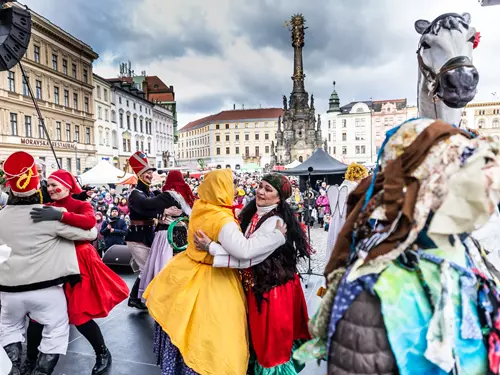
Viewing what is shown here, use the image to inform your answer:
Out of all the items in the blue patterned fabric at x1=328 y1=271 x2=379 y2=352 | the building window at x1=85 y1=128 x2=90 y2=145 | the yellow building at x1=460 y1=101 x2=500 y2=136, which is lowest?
the blue patterned fabric at x1=328 y1=271 x2=379 y2=352

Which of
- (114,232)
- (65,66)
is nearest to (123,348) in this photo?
(114,232)

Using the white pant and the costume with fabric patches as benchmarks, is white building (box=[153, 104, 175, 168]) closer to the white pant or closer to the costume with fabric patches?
the white pant

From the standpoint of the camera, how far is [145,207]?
4.42 m

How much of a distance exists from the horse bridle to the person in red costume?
280cm

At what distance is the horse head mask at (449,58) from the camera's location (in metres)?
1.75

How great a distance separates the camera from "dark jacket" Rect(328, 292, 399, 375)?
1.05 m

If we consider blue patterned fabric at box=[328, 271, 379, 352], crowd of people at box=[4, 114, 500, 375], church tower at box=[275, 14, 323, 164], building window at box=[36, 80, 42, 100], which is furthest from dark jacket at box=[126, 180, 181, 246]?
church tower at box=[275, 14, 323, 164]

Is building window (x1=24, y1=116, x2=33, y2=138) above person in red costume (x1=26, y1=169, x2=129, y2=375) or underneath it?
above

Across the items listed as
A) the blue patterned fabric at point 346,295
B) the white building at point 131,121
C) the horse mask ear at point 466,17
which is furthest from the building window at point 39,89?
the blue patterned fabric at point 346,295

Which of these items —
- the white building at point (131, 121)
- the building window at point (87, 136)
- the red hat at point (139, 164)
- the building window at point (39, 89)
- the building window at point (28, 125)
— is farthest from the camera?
the white building at point (131, 121)

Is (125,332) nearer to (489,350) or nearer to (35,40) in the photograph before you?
(489,350)

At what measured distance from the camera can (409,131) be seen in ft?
3.67

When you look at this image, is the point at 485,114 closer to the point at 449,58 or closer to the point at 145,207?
the point at 145,207

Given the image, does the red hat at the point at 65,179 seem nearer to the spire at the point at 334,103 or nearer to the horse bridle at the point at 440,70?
the horse bridle at the point at 440,70
